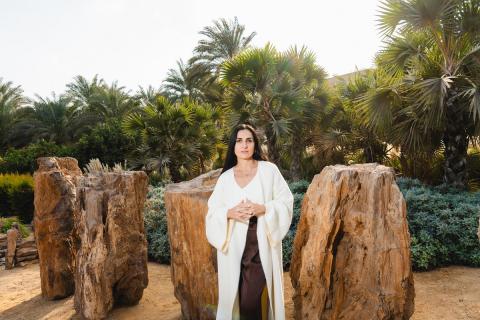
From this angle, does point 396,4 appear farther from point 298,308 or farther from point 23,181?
point 23,181

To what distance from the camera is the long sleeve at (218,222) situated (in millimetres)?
2912

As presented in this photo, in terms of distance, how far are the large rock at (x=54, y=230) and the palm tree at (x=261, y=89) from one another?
5917mm

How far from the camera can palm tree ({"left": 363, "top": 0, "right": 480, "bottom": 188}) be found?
730cm

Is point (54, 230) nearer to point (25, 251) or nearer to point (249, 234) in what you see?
point (25, 251)

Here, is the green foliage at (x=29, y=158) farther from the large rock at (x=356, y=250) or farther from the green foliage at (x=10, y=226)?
the large rock at (x=356, y=250)

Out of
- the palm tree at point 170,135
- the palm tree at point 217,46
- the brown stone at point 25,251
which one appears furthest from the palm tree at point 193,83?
the brown stone at point 25,251

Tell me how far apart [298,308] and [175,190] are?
1645 mm

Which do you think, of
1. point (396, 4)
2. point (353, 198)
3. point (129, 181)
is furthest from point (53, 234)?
point (396, 4)

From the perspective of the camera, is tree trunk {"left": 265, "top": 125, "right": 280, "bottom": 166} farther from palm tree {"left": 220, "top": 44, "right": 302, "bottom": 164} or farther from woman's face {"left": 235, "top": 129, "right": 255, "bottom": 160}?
woman's face {"left": 235, "top": 129, "right": 255, "bottom": 160}

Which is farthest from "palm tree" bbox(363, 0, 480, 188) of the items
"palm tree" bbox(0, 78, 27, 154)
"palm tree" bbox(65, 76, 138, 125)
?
"palm tree" bbox(0, 78, 27, 154)

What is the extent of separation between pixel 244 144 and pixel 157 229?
4.83 meters

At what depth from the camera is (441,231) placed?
5539 mm

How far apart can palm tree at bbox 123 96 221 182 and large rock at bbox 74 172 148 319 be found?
305 inches

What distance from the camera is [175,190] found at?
385cm
